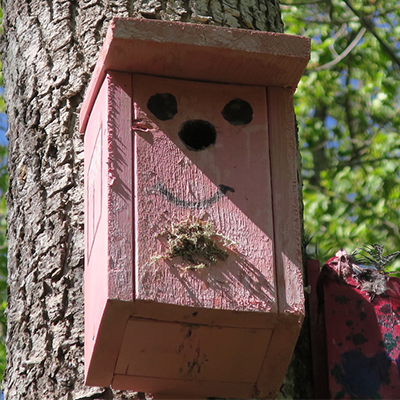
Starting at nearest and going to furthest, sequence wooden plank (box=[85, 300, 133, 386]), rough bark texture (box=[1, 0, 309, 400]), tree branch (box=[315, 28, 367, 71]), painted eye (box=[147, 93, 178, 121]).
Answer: wooden plank (box=[85, 300, 133, 386]), painted eye (box=[147, 93, 178, 121]), rough bark texture (box=[1, 0, 309, 400]), tree branch (box=[315, 28, 367, 71])

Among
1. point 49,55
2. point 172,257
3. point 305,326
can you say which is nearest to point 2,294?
point 49,55

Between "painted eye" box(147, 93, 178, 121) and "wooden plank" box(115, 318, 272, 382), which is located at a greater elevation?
"painted eye" box(147, 93, 178, 121)

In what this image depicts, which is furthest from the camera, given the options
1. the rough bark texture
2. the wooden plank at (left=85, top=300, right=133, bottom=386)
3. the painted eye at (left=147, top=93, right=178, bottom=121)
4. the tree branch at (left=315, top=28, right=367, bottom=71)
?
the tree branch at (left=315, top=28, right=367, bottom=71)

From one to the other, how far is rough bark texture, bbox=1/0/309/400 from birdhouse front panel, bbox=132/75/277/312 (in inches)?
15.3

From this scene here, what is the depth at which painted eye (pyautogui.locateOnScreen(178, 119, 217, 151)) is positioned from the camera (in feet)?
6.60

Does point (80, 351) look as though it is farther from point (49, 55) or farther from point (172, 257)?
point (49, 55)

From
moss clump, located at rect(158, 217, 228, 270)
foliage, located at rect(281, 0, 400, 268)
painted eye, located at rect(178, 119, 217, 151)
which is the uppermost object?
foliage, located at rect(281, 0, 400, 268)

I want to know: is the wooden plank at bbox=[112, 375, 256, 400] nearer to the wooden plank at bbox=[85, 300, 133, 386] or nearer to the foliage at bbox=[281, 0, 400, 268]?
the wooden plank at bbox=[85, 300, 133, 386]

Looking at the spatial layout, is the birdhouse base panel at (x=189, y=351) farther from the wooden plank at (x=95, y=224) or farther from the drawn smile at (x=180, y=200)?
the drawn smile at (x=180, y=200)

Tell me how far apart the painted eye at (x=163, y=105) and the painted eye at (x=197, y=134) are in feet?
Result: 0.14

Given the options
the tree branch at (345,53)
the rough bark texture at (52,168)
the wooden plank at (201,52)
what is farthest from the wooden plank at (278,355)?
the tree branch at (345,53)

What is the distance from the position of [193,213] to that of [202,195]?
5cm

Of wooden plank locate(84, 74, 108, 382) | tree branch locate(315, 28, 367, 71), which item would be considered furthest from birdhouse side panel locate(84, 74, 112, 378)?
tree branch locate(315, 28, 367, 71)

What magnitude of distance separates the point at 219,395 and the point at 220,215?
1.40 ft
